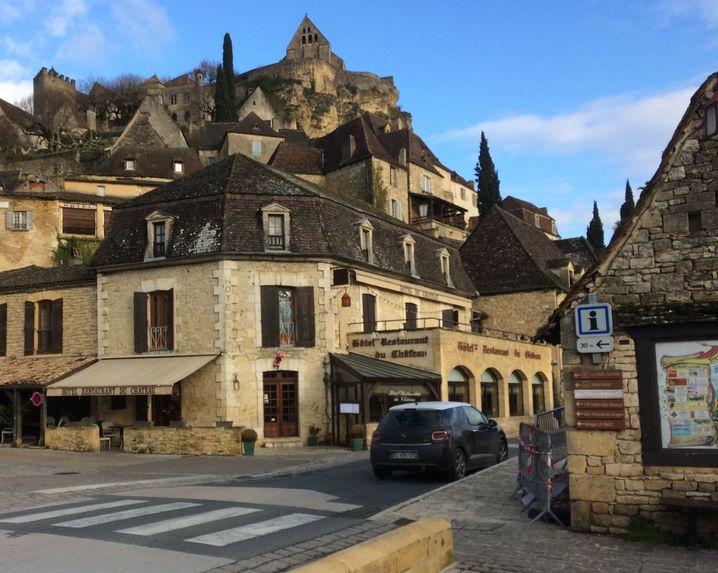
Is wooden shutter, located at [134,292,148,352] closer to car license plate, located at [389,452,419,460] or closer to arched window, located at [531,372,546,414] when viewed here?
car license plate, located at [389,452,419,460]

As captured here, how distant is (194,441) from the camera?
2247cm

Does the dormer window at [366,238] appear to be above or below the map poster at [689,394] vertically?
above

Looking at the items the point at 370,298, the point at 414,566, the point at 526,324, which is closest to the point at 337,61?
the point at 526,324

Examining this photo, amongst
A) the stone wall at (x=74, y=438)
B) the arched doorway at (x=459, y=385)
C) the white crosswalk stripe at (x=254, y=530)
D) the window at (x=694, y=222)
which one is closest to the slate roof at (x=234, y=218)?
the arched doorway at (x=459, y=385)

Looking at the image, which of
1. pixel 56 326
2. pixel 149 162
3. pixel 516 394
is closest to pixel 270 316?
pixel 56 326

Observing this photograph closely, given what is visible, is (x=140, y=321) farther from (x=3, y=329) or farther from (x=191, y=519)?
(x=191, y=519)

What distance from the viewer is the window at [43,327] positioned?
29203 millimetres

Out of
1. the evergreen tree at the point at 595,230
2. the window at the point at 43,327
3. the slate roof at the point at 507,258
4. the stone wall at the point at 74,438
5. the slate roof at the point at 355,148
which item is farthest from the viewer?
the evergreen tree at the point at 595,230

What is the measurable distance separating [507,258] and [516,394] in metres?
11.4

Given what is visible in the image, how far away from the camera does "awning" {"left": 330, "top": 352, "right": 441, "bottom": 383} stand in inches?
977

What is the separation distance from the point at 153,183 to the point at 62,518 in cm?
4694

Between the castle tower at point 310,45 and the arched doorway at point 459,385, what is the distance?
84.5m

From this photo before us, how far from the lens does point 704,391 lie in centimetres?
945

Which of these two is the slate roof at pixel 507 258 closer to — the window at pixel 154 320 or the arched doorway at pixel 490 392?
the arched doorway at pixel 490 392
